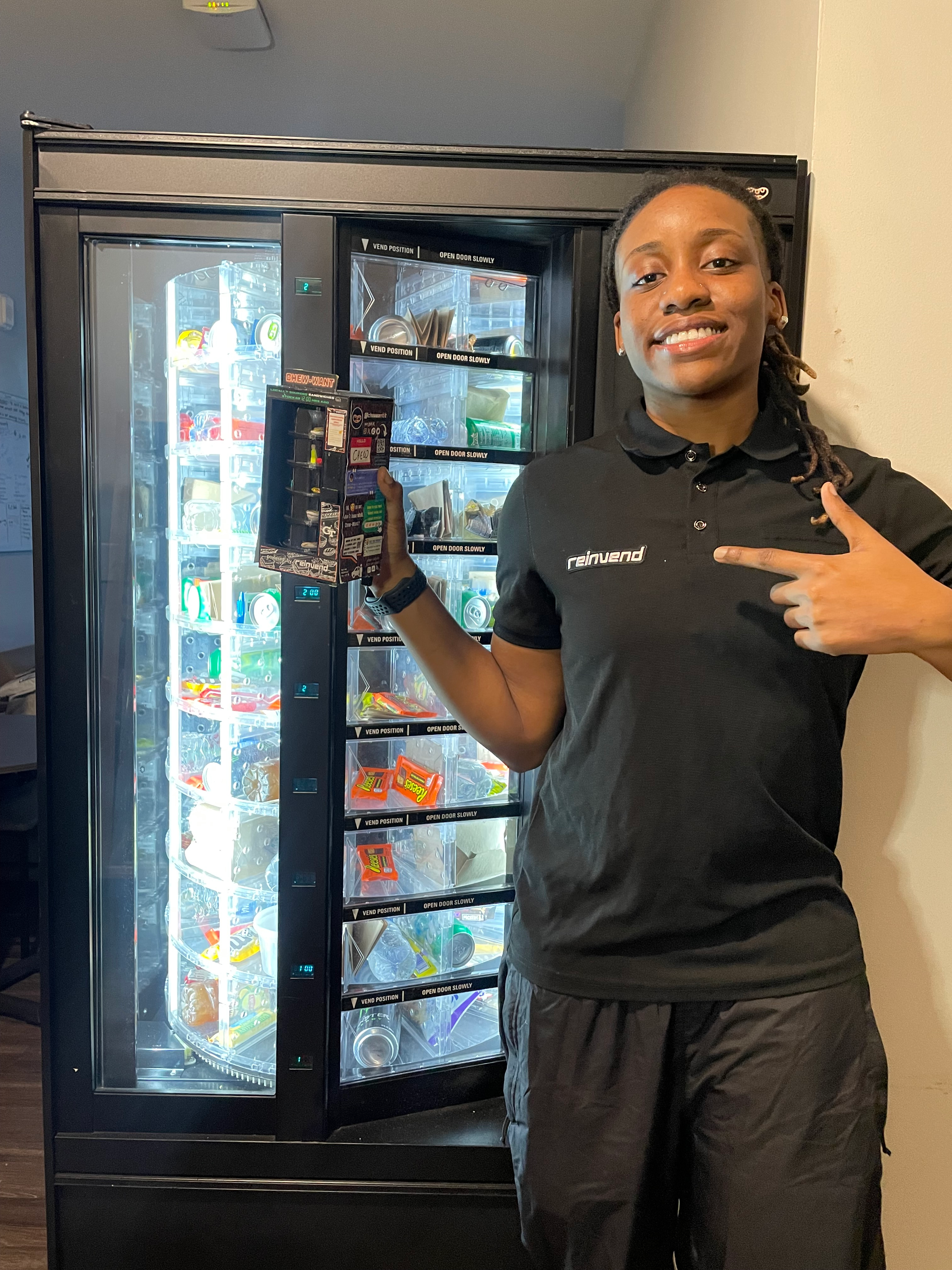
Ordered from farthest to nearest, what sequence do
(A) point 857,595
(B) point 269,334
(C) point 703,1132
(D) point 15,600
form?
(D) point 15,600 < (B) point 269,334 < (C) point 703,1132 < (A) point 857,595

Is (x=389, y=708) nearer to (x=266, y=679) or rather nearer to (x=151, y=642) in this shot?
(x=266, y=679)

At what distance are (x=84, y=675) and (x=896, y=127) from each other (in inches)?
74.3

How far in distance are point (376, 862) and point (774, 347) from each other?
1.43 meters

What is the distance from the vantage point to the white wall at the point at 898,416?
1436mm

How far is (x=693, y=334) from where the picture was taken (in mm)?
1076

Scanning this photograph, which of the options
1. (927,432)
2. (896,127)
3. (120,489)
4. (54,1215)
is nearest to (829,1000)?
(927,432)

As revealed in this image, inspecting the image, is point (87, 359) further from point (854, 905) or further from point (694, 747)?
point (854, 905)

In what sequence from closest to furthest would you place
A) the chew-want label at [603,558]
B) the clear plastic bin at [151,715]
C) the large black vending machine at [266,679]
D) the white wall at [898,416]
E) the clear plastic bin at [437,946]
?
the chew-want label at [603,558], the white wall at [898,416], the large black vending machine at [266,679], the clear plastic bin at [151,715], the clear plastic bin at [437,946]

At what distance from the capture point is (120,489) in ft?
→ 5.70

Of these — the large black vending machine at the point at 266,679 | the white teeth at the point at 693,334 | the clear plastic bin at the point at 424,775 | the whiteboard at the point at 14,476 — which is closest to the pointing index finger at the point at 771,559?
the white teeth at the point at 693,334

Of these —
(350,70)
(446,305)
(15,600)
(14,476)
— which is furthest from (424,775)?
(14,476)

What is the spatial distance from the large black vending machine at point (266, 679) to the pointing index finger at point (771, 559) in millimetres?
801

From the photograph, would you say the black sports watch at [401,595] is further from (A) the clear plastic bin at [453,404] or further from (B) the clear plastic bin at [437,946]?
(B) the clear plastic bin at [437,946]

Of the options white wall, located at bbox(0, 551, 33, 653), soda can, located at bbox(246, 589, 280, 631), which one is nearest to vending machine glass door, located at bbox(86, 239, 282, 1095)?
soda can, located at bbox(246, 589, 280, 631)
